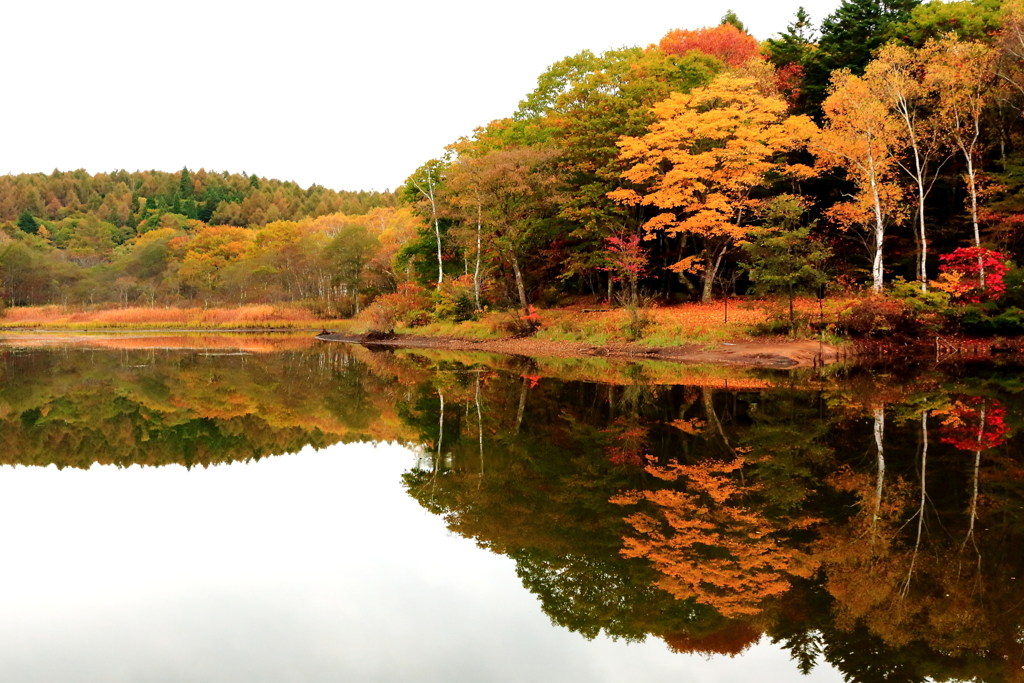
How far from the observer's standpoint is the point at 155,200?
12031 centimetres

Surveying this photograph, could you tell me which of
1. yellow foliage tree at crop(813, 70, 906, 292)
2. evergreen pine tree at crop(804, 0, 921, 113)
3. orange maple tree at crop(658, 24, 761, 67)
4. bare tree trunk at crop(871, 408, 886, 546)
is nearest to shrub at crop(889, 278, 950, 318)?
yellow foliage tree at crop(813, 70, 906, 292)

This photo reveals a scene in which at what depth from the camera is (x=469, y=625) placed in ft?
16.9

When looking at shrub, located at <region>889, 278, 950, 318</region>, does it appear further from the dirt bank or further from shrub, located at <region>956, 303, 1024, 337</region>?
the dirt bank

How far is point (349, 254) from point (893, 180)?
42517mm

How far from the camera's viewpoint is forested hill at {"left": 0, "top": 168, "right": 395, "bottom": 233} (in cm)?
11238

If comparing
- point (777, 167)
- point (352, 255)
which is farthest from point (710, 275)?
point (352, 255)

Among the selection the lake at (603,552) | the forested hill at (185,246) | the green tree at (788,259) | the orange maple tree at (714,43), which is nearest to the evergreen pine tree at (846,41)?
the orange maple tree at (714,43)

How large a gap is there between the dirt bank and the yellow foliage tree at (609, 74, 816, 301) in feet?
21.7

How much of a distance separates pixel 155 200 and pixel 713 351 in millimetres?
121133

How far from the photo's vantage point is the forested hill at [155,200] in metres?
112

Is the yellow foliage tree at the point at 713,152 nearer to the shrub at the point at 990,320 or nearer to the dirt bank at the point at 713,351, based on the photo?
the dirt bank at the point at 713,351

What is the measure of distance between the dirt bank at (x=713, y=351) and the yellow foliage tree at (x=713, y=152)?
6600 millimetres

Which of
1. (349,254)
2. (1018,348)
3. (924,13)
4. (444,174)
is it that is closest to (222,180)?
(349,254)

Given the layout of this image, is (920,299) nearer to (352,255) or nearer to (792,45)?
(792,45)
